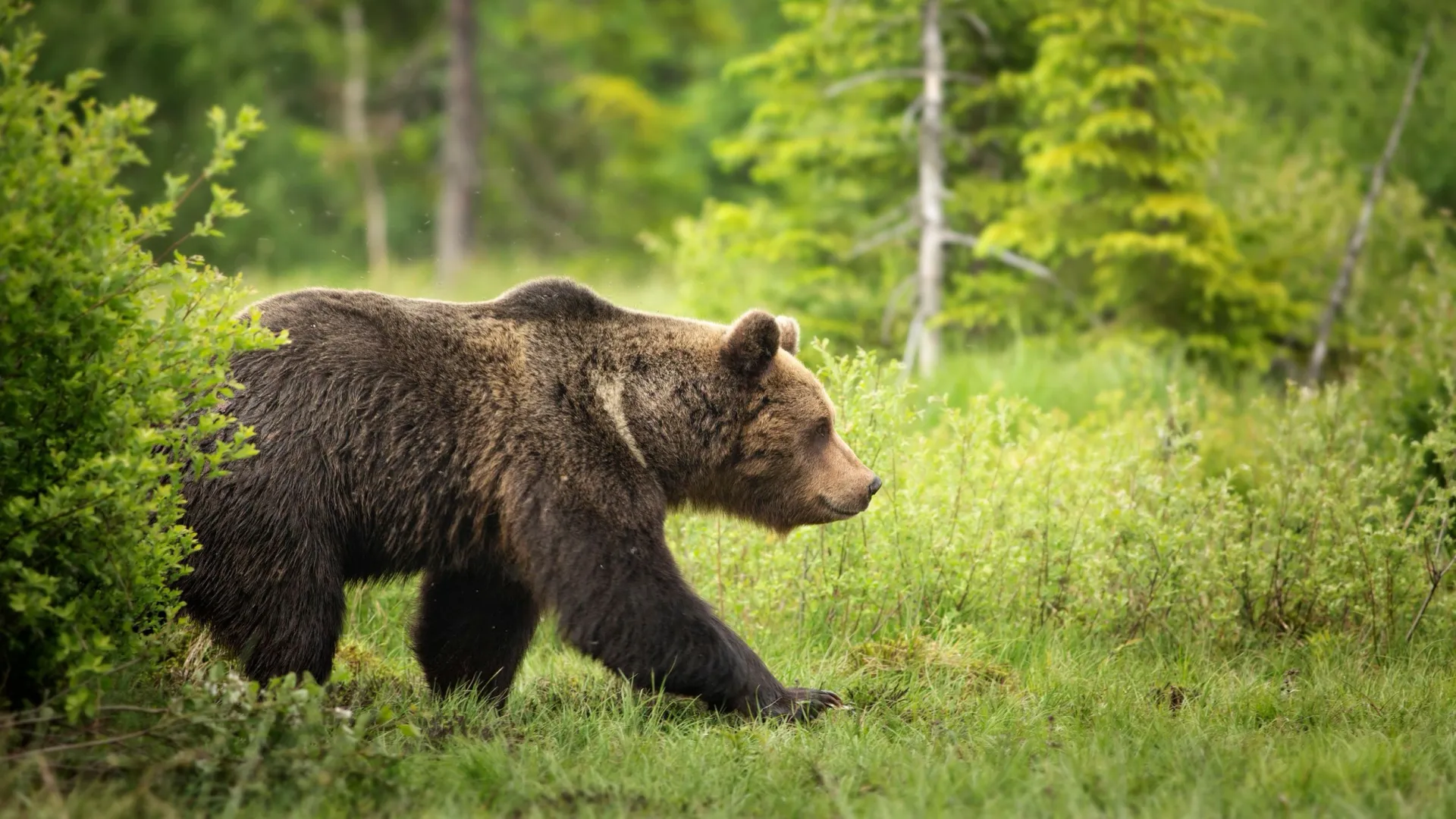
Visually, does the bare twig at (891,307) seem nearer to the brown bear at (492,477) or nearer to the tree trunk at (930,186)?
the tree trunk at (930,186)

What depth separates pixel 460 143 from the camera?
2156 centimetres

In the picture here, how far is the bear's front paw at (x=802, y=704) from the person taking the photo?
4.68 metres

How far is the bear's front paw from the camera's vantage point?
15.4ft

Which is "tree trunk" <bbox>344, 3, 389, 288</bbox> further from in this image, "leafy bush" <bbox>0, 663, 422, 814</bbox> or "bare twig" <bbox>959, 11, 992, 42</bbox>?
"leafy bush" <bbox>0, 663, 422, 814</bbox>

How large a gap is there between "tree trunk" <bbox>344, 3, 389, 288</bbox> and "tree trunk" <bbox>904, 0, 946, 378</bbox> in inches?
632

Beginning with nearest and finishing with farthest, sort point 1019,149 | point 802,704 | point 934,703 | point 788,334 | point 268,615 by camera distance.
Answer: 1. point 268,615
2. point 802,704
3. point 934,703
4. point 788,334
5. point 1019,149

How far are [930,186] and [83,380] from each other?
8564mm

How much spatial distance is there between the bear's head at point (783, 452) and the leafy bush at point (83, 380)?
1.93 meters

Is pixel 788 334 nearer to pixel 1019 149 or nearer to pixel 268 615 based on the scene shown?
pixel 268 615

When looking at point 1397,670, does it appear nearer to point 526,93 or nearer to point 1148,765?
point 1148,765

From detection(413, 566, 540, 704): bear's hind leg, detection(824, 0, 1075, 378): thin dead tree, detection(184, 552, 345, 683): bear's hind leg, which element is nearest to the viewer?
detection(184, 552, 345, 683): bear's hind leg

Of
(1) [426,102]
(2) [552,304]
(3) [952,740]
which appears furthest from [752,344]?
(1) [426,102]

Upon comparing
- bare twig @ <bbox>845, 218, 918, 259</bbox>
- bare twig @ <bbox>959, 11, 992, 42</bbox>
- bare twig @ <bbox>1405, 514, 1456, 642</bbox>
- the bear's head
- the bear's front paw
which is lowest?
the bear's front paw

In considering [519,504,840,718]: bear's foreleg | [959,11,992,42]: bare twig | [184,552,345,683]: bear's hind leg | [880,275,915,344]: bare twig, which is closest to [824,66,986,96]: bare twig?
[959,11,992,42]: bare twig
